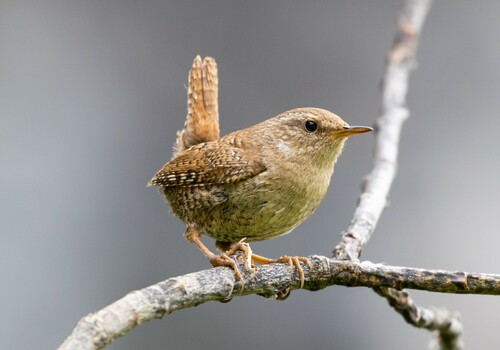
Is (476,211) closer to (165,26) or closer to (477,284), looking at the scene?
(165,26)

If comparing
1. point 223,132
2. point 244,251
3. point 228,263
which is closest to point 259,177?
point 244,251

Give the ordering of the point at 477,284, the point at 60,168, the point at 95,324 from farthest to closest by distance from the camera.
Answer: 1. the point at 60,168
2. the point at 477,284
3. the point at 95,324

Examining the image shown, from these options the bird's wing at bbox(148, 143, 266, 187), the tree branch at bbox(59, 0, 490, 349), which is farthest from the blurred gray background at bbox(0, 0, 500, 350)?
the bird's wing at bbox(148, 143, 266, 187)

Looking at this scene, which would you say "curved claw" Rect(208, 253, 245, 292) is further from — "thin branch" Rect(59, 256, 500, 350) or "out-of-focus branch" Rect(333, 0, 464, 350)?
"out-of-focus branch" Rect(333, 0, 464, 350)

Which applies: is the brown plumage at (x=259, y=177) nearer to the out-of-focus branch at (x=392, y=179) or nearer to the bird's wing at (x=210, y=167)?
the bird's wing at (x=210, y=167)

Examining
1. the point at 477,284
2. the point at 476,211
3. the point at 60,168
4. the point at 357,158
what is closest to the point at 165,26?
the point at 60,168

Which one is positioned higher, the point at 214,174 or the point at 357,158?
the point at 357,158
